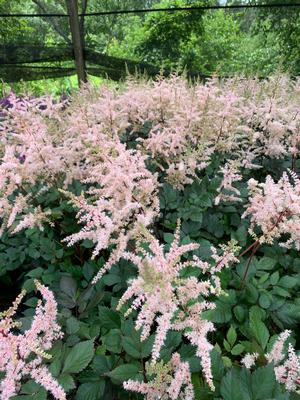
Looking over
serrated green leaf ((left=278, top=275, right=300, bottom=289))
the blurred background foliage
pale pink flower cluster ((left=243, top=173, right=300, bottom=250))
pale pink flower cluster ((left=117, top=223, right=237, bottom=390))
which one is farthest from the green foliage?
the blurred background foliage

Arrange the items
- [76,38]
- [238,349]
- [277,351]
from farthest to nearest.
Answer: [76,38]
[238,349]
[277,351]

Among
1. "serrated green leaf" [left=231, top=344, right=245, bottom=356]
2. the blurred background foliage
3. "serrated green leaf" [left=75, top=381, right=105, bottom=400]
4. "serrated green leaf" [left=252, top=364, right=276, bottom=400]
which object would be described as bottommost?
the blurred background foliage

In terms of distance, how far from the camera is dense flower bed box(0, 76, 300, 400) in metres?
1.53

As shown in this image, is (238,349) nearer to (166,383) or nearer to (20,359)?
(166,383)

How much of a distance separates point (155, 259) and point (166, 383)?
1.63 ft

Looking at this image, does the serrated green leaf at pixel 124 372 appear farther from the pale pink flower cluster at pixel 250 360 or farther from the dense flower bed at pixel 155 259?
the pale pink flower cluster at pixel 250 360

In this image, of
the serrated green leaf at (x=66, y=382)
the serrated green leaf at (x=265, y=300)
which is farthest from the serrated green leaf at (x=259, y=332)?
the serrated green leaf at (x=66, y=382)

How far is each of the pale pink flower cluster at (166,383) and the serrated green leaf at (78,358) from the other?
191 mm

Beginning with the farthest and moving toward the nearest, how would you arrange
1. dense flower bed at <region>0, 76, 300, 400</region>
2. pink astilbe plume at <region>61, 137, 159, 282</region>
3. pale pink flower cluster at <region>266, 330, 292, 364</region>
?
1. pink astilbe plume at <region>61, 137, 159, 282</region>
2. pale pink flower cluster at <region>266, 330, 292, 364</region>
3. dense flower bed at <region>0, 76, 300, 400</region>

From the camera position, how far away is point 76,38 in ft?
22.3

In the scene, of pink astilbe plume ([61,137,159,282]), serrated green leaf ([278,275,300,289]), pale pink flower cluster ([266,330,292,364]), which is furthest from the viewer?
serrated green leaf ([278,275,300,289])

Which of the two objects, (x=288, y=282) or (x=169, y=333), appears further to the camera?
(x=288, y=282)

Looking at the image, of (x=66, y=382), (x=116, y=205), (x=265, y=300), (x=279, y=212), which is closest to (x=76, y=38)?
(x=116, y=205)

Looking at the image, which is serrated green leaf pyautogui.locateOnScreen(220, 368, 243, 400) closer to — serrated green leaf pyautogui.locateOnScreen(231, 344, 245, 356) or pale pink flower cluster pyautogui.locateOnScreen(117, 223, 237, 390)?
pale pink flower cluster pyautogui.locateOnScreen(117, 223, 237, 390)
